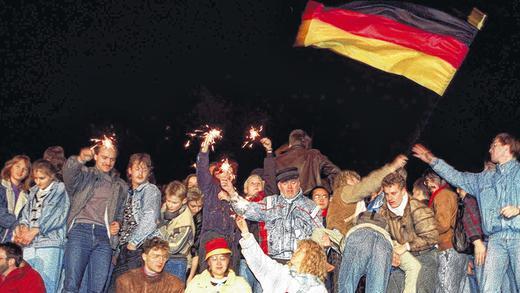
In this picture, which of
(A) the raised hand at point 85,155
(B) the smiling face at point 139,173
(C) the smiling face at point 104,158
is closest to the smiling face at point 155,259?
(B) the smiling face at point 139,173

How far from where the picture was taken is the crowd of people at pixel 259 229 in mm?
9750

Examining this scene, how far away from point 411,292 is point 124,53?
18988 millimetres

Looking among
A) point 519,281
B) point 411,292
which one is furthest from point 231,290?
point 519,281

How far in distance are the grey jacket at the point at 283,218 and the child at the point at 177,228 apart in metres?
1.08

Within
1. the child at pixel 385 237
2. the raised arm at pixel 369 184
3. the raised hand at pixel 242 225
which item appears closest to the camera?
the raised hand at pixel 242 225

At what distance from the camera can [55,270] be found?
10719mm

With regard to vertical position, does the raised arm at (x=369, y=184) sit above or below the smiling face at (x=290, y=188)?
above

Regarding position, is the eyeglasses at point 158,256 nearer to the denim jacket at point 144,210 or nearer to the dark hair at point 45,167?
the denim jacket at point 144,210

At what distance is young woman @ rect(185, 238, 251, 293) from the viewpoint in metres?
9.84

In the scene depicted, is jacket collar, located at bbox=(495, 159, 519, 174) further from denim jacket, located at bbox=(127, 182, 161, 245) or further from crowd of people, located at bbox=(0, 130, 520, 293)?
denim jacket, located at bbox=(127, 182, 161, 245)

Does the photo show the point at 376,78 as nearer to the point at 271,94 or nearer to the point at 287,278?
the point at 271,94

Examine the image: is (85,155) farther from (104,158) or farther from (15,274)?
(15,274)

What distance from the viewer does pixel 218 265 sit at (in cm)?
995

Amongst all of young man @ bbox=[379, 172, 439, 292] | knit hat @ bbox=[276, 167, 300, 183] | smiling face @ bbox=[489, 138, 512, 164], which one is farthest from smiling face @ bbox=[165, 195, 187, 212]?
smiling face @ bbox=[489, 138, 512, 164]
